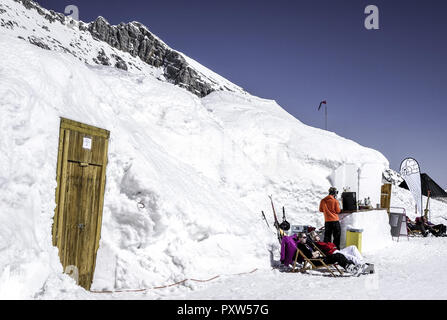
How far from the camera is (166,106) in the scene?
10.6m

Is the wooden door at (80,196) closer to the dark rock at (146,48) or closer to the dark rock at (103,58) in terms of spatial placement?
the dark rock at (103,58)

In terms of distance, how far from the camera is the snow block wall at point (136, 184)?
4.50 meters

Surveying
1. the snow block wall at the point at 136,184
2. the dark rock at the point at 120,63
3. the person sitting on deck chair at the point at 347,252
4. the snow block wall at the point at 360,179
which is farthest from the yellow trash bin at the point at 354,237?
the dark rock at the point at 120,63

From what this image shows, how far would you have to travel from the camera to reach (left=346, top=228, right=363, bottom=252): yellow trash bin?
8484 mm

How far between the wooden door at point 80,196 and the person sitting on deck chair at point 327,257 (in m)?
3.57

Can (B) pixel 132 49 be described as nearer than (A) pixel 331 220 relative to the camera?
No

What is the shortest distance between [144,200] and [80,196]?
1.13 m

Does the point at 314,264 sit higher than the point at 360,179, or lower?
lower

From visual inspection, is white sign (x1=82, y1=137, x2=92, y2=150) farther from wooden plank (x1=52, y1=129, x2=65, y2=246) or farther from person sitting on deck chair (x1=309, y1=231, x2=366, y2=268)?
person sitting on deck chair (x1=309, y1=231, x2=366, y2=268)

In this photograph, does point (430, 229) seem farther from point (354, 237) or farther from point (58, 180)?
point (58, 180)

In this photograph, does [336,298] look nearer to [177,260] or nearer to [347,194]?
Answer: [177,260]

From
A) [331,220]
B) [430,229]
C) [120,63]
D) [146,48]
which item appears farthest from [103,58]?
[331,220]

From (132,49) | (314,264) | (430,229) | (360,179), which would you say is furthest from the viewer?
(132,49)

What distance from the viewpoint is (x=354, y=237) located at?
8.61 meters
